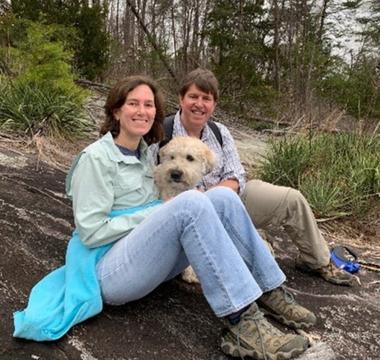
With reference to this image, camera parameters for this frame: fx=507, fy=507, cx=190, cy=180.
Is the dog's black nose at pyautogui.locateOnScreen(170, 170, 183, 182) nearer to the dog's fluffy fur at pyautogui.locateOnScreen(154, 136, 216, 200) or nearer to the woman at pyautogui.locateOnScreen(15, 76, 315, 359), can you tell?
the dog's fluffy fur at pyautogui.locateOnScreen(154, 136, 216, 200)

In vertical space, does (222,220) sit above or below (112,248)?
above

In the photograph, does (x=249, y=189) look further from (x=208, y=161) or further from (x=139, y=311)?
(x=139, y=311)

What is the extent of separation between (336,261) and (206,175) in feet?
4.43

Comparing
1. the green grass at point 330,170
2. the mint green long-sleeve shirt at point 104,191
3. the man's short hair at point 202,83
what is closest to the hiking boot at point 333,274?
the man's short hair at point 202,83

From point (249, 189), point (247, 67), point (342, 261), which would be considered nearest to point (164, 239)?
point (249, 189)

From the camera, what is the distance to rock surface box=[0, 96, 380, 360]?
7.94ft

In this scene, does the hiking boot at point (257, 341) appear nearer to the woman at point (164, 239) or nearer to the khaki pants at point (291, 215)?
the woman at point (164, 239)

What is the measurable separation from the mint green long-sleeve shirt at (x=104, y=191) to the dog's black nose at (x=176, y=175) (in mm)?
417

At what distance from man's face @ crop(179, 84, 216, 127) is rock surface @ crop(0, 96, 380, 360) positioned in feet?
3.72

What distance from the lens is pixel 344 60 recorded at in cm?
1446

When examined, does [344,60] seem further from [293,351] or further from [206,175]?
[293,351]

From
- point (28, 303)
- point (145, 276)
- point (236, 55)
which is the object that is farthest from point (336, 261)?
point (236, 55)

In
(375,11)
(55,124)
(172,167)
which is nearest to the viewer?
(172,167)

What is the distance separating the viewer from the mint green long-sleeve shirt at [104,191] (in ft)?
8.27
